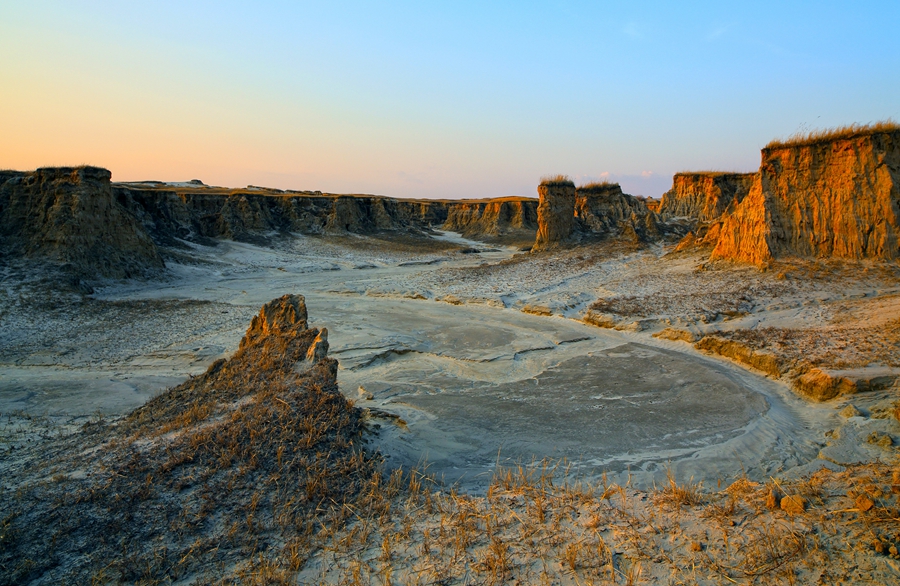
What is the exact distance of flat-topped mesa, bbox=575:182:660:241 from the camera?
31.1 m

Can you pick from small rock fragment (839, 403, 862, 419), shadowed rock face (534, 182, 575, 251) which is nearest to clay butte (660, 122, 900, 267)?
small rock fragment (839, 403, 862, 419)

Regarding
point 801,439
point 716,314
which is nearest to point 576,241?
point 716,314

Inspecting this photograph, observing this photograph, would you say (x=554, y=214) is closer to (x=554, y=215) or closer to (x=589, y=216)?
(x=554, y=215)

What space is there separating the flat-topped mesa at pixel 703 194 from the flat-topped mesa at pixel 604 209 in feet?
7.99

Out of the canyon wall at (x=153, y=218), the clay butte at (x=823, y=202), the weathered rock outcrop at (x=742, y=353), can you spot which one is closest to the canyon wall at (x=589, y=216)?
the clay butte at (x=823, y=202)

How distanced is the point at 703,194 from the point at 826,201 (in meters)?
18.5

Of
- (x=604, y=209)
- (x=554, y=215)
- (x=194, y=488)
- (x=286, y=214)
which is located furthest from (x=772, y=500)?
(x=286, y=214)

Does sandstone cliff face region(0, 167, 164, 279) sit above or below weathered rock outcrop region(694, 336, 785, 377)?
above

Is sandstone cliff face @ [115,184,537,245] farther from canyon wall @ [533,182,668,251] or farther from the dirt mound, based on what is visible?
the dirt mound

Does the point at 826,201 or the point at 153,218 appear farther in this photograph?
the point at 153,218

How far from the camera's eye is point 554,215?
3005 cm

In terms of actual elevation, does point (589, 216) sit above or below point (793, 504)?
above

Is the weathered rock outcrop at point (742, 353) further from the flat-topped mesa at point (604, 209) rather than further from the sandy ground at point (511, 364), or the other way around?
the flat-topped mesa at point (604, 209)

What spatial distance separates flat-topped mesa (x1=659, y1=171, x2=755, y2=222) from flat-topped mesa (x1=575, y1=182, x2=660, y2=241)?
2434 mm
